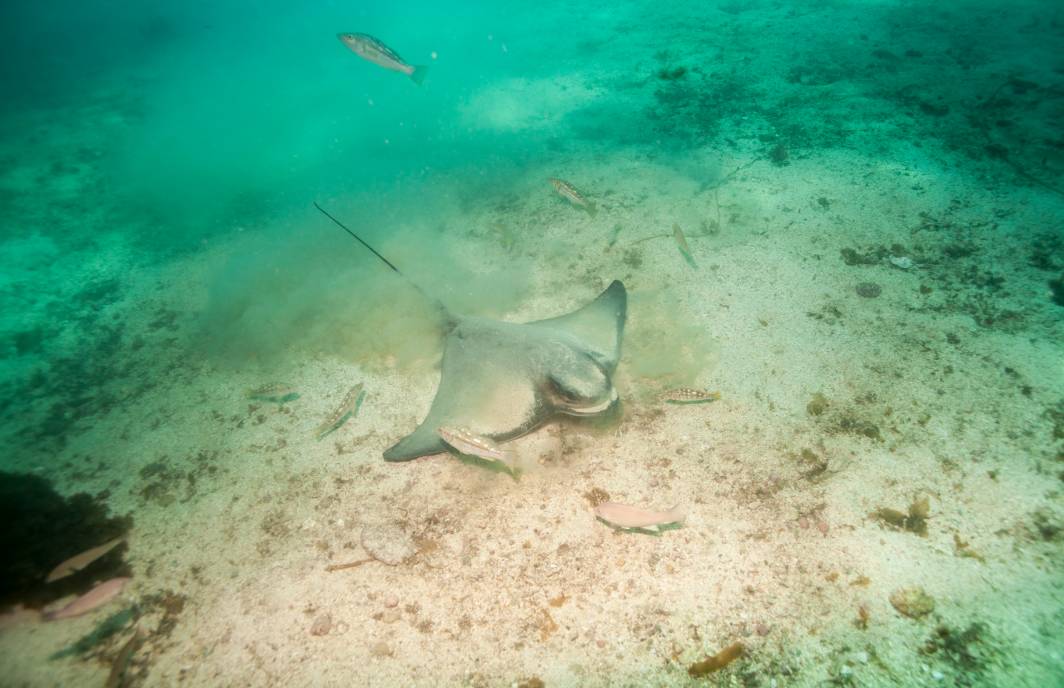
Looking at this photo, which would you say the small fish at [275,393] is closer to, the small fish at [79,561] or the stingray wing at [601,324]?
the small fish at [79,561]

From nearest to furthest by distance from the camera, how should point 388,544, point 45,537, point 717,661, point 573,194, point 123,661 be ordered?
point 717,661 → point 123,661 → point 388,544 → point 45,537 → point 573,194

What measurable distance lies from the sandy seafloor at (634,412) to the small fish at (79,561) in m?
0.20

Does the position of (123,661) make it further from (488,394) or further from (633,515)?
(633,515)

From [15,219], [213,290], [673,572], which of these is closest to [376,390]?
[673,572]

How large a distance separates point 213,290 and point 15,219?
865 centimetres

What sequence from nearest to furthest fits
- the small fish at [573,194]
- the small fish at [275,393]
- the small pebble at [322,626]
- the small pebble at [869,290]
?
the small pebble at [322,626] < the small fish at [275,393] < the small pebble at [869,290] < the small fish at [573,194]

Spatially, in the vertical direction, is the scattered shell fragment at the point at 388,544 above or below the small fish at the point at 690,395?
below

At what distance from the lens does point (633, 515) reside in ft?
12.4

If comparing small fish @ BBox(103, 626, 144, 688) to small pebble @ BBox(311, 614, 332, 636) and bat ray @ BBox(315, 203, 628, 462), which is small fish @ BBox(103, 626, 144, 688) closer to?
small pebble @ BBox(311, 614, 332, 636)

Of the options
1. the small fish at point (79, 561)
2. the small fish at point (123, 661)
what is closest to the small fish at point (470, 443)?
the small fish at point (123, 661)

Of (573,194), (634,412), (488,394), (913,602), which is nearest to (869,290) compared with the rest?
(634,412)

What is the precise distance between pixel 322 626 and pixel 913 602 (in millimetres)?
5106

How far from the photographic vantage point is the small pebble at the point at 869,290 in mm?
5883

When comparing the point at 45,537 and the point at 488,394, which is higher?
the point at 488,394
